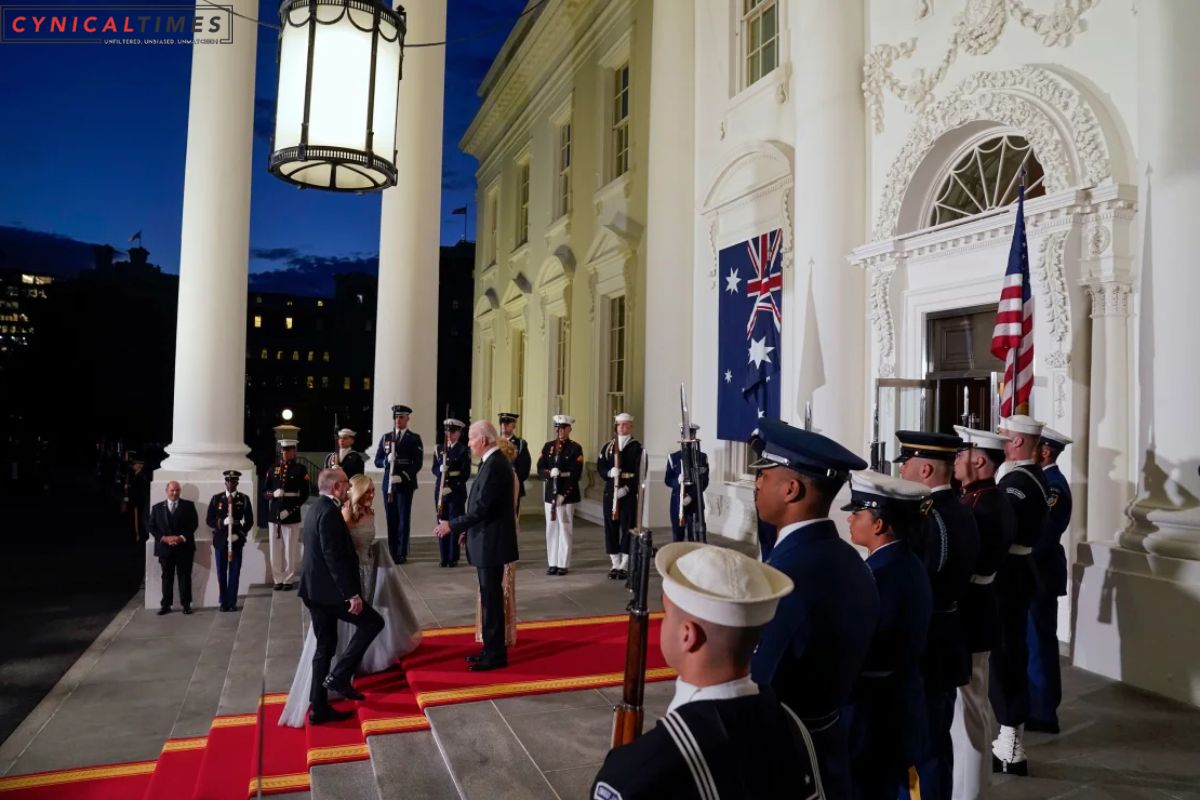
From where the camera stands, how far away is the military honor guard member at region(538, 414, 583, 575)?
980 cm

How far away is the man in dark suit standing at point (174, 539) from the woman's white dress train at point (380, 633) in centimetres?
574

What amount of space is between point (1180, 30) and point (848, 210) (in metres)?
4.15

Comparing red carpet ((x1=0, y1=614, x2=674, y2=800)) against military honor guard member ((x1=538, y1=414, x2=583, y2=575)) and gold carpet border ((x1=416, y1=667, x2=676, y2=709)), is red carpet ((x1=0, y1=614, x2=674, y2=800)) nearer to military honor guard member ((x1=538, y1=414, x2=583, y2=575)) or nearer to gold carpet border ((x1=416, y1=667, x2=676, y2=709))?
gold carpet border ((x1=416, y1=667, x2=676, y2=709))

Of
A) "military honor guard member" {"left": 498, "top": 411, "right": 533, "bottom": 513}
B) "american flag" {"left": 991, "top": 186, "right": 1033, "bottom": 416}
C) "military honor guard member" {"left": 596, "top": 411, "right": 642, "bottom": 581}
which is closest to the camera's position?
"american flag" {"left": 991, "top": 186, "right": 1033, "bottom": 416}

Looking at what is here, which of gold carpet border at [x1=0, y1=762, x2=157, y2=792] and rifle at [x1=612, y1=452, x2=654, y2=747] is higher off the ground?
rifle at [x1=612, y1=452, x2=654, y2=747]

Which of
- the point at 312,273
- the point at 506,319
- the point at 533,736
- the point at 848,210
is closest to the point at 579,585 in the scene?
the point at 533,736

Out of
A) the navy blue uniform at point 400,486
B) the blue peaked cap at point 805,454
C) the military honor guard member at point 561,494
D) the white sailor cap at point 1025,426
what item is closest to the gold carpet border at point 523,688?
the white sailor cap at point 1025,426

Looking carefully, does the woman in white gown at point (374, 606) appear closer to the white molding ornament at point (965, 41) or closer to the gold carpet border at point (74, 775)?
the gold carpet border at point (74, 775)

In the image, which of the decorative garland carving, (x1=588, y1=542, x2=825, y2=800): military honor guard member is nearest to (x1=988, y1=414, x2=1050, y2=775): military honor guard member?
the decorative garland carving

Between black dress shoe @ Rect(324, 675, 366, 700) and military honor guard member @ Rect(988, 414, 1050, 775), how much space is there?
4018 millimetres

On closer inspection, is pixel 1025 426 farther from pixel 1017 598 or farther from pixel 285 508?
pixel 285 508

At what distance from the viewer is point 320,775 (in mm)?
4680

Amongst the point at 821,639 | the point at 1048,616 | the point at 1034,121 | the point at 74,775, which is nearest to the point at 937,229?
the point at 1034,121

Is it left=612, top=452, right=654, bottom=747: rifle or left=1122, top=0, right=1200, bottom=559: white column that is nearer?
left=612, top=452, right=654, bottom=747: rifle
